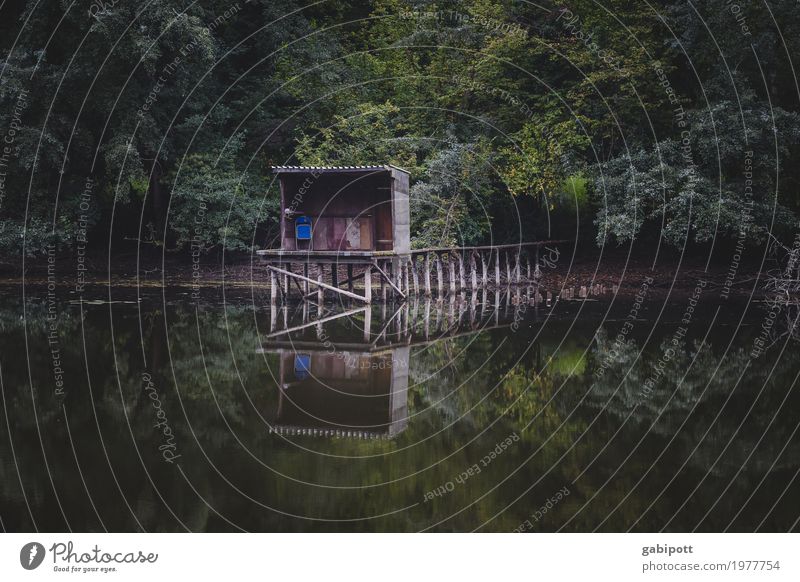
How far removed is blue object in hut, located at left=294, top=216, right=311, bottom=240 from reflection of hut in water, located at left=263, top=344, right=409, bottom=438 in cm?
900

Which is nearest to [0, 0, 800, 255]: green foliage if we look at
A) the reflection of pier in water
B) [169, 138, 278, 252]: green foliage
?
[169, 138, 278, 252]: green foliage

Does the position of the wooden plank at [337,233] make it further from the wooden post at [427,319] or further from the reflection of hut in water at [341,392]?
the reflection of hut in water at [341,392]

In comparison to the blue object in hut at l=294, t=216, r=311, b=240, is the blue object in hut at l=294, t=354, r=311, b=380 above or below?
below

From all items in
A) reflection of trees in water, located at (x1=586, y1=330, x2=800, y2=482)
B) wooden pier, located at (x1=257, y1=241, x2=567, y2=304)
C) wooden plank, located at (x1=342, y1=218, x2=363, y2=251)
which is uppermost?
wooden plank, located at (x1=342, y1=218, x2=363, y2=251)

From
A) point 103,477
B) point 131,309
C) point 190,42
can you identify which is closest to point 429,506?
point 103,477

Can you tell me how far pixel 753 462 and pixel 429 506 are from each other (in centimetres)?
390

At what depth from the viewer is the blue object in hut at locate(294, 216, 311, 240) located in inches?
1075

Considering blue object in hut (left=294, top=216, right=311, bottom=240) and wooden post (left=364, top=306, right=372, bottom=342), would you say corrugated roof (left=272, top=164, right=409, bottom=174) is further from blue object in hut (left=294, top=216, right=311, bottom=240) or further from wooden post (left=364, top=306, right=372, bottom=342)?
wooden post (left=364, top=306, right=372, bottom=342)

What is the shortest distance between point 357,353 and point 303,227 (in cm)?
1006

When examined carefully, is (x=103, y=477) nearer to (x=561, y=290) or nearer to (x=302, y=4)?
(x=561, y=290)

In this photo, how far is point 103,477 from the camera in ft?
32.3

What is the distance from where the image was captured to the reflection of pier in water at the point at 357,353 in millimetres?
12727

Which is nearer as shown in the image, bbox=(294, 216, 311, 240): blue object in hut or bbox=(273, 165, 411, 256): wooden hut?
bbox=(273, 165, 411, 256): wooden hut

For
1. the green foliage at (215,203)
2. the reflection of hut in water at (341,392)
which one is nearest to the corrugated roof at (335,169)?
the reflection of hut in water at (341,392)
